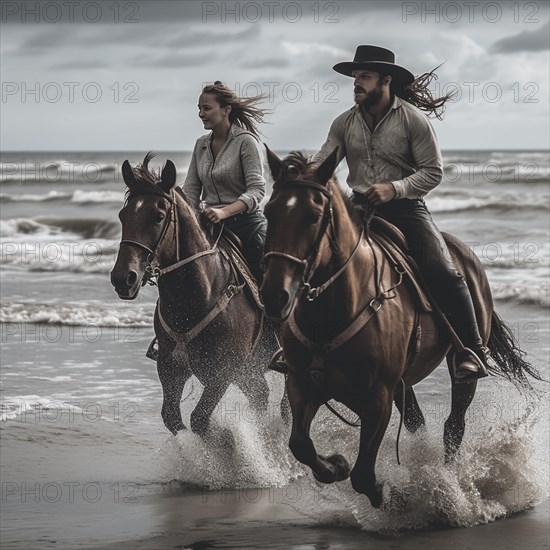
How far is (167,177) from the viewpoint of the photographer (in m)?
6.28

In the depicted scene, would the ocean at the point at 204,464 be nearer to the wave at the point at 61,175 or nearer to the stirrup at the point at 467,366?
the stirrup at the point at 467,366

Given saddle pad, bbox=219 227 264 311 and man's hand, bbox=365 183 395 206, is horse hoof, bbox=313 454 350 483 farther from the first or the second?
saddle pad, bbox=219 227 264 311

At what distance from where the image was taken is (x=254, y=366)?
7.04 m

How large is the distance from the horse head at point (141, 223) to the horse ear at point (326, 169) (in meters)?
1.57

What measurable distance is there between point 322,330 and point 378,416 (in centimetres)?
53

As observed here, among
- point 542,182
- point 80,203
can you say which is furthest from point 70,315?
point 542,182

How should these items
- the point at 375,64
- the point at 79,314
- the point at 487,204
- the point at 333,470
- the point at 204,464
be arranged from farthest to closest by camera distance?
1. the point at 487,204
2. the point at 79,314
3. the point at 204,464
4. the point at 375,64
5. the point at 333,470

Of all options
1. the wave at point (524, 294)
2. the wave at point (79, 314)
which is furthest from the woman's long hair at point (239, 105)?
the wave at point (524, 294)

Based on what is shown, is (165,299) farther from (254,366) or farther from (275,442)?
(275,442)

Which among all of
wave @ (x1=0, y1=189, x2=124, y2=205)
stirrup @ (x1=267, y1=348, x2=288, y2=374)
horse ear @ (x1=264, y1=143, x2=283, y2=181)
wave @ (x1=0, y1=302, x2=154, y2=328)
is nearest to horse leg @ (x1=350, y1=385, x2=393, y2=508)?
stirrup @ (x1=267, y1=348, x2=288, y2=374)

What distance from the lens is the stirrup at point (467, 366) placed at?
599cm

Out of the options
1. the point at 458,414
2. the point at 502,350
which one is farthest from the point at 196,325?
the point at 502,350

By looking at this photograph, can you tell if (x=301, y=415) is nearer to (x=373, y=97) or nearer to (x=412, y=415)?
(x=412, y=415)

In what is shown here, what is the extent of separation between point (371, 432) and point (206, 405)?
1.70 metres
